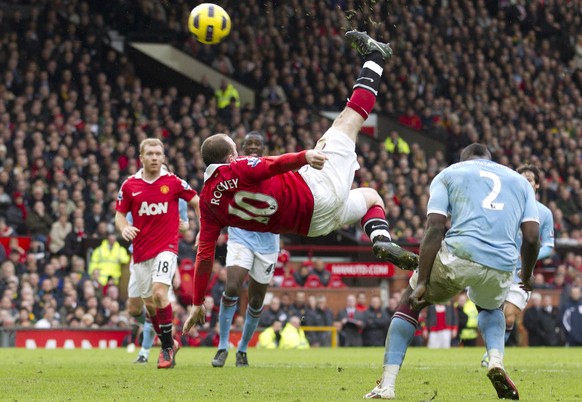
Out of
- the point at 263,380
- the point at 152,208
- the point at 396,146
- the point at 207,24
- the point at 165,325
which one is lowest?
the point at 263,380

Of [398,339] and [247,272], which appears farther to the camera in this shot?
[247,272]

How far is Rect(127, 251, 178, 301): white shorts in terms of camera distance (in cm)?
1308

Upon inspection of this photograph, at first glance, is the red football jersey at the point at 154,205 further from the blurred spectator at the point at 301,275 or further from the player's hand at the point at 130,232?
the blurred spectator at the point at 301,275

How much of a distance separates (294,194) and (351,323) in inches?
555

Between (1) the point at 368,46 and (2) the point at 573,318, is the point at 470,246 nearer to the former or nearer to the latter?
(1) the point at 368,46

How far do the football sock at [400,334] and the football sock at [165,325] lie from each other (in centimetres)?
470

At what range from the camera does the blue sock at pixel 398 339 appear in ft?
27.9

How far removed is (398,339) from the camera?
856 centimetres

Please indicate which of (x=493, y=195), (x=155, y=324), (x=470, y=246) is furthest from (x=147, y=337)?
(x=493, y=195)

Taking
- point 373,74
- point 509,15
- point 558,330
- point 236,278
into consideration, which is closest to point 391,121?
Answer: point 509,15

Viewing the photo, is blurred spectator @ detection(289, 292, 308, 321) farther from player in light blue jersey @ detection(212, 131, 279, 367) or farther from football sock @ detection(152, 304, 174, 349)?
football sock @ detection(152, 304, 174, 349)

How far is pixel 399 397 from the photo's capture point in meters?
8.73

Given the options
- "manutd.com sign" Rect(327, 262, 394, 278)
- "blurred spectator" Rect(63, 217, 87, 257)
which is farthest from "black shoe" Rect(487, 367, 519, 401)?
"manutd.com sign" Rect(327, 262, 394, 278)

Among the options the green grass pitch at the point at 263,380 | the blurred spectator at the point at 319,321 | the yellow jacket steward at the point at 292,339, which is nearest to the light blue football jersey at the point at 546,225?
the green grass pitch at the point at 263,380
